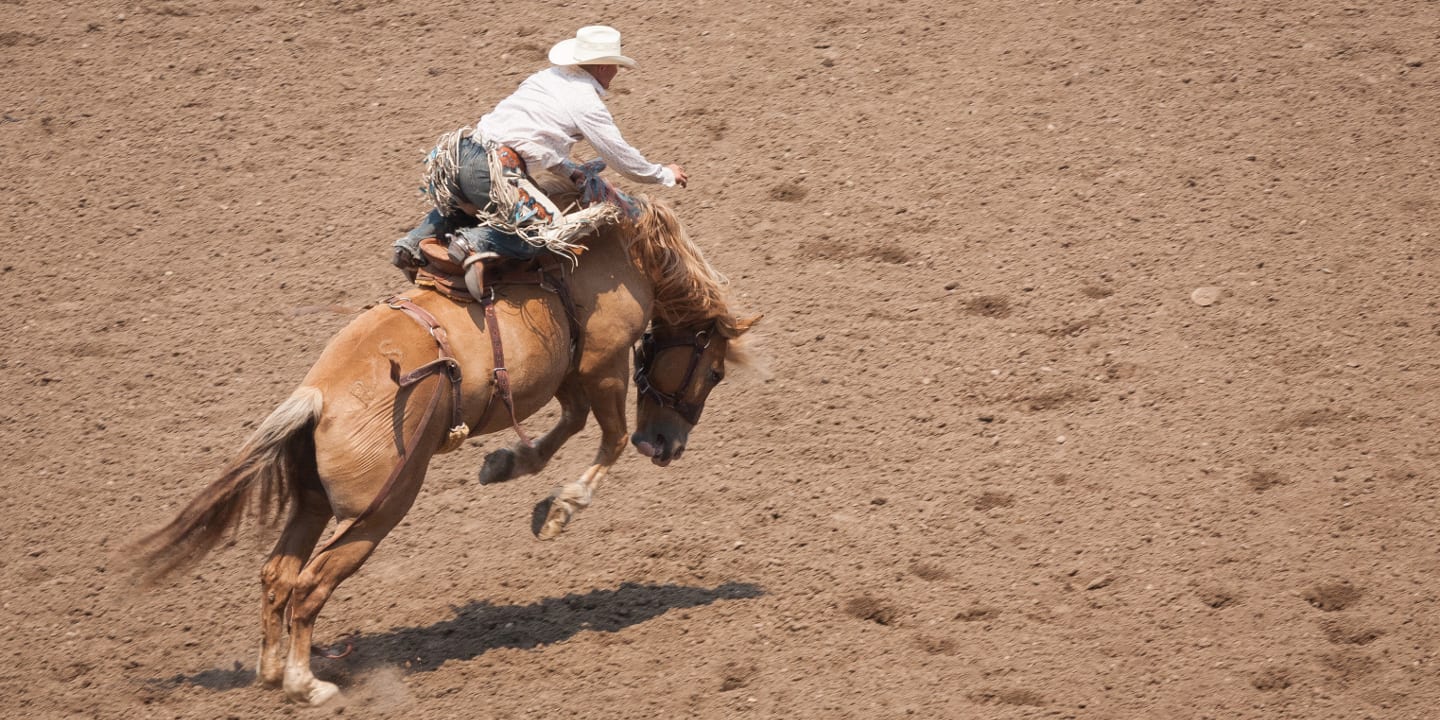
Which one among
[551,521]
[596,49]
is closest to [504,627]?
[551,521]

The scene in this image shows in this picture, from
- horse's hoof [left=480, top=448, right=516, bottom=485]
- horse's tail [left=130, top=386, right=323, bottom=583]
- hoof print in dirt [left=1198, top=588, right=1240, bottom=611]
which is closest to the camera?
horse's tail [left=130, top=386, right=323, bottom=583]

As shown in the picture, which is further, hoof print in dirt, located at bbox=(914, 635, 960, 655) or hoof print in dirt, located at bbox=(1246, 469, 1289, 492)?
hoof print in dirt, located at bbox=(1246, 469, 1289, 492)

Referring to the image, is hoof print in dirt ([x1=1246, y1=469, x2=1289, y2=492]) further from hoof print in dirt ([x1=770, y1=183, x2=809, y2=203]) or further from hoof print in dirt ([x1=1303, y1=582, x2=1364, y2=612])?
hoof print in dirt ([x1=770, y1=183, x2=809, y2=203])

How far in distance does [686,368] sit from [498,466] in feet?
2.79

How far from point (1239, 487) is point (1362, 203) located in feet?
7.80

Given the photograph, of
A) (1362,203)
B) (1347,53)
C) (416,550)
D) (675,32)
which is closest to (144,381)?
(416,550)

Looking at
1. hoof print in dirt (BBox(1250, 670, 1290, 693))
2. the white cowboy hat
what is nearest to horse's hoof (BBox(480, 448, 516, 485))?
the white cowboy hat

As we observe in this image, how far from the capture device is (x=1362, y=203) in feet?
25.1

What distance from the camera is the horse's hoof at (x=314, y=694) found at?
5016mm

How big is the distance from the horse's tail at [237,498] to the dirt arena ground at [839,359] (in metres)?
0.27

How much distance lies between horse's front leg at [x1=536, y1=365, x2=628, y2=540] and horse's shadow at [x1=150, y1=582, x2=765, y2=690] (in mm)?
359

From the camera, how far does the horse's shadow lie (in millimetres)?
5430

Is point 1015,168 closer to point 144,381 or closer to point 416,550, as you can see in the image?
point 416,550

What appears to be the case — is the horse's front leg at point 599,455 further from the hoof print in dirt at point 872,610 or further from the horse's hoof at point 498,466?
the hoof print in dirt at point 872,610
